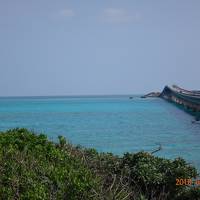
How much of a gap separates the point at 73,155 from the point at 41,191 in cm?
271

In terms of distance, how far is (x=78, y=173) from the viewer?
7.57m

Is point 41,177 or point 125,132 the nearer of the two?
point 41,177

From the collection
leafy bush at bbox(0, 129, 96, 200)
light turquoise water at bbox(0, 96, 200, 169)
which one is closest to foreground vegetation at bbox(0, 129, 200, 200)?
leafy bush at bbox(0, 129, 96, 200)

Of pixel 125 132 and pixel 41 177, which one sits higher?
pixel 41 177

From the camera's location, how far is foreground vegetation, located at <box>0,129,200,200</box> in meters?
7.09

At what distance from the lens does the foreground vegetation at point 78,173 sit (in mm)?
7090
